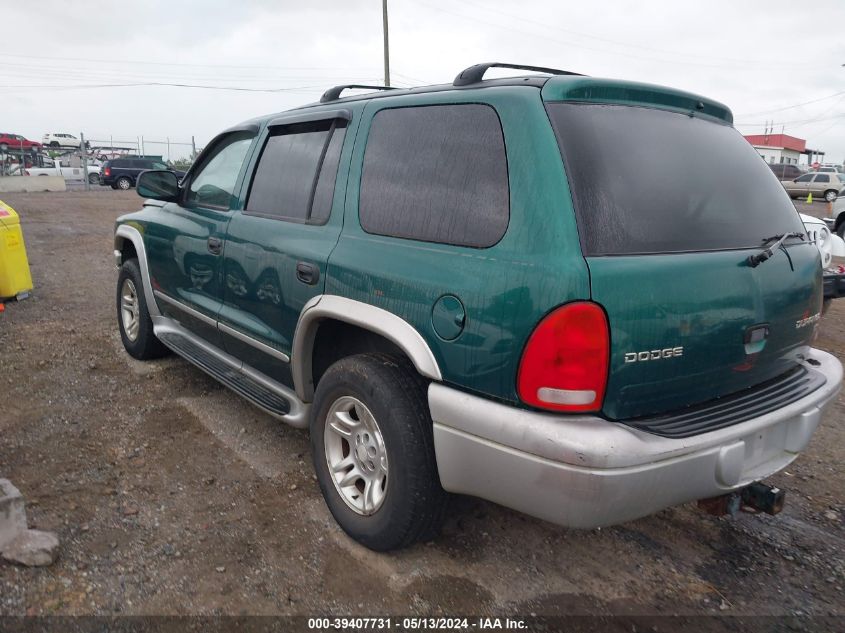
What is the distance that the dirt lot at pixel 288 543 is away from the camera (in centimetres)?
229

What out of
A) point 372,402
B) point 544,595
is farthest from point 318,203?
point 544,595

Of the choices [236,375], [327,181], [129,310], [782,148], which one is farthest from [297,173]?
[782,148]

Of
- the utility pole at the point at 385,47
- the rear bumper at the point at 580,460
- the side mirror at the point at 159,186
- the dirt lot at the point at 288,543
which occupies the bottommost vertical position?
the dirt lot at the point at 288,543

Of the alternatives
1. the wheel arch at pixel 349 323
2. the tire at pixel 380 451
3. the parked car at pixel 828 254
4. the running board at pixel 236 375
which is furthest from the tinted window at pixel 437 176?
the parked car at pixel 828 254

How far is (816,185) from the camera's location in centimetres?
3044

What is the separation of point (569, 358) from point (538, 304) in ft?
0.60

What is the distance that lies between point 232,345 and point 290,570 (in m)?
1.38

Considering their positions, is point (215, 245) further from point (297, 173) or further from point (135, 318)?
point (135, 318)

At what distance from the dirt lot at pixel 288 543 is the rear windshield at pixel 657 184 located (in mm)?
1295

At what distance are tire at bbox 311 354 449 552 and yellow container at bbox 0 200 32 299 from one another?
5039 mm

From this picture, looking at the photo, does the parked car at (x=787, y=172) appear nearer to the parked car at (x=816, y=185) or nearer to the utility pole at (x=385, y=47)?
the parked car at (x=816, y=185)

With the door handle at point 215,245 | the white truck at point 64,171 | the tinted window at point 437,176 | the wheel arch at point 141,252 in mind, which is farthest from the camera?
the white truck at point 64,171

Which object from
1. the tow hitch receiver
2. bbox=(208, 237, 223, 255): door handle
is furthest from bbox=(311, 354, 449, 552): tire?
bbox=(208, 237, 223, 255): door handle

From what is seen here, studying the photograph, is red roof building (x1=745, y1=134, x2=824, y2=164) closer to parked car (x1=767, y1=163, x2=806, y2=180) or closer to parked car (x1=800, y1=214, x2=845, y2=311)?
parked car (x1=767, y1=163, x2=806, y2=180)
